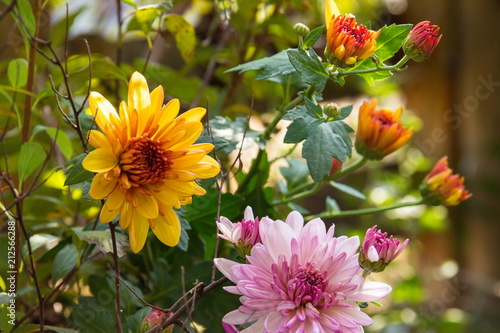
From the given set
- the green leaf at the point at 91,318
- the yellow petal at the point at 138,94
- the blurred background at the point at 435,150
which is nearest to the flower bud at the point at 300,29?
the yellow petal at the point at 138,94

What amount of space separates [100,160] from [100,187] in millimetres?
15

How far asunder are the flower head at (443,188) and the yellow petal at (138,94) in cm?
27

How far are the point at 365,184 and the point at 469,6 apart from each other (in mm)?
485

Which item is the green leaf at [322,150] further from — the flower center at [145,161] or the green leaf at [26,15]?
the green leaf at [26,15]

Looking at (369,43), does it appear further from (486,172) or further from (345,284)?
(486,172)

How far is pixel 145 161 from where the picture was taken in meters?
0.31

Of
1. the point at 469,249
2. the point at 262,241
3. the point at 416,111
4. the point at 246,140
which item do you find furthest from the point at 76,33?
the point at 469,249

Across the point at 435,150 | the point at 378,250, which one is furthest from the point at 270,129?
the point at 435,150

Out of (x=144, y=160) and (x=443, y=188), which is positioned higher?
(x=144, y=160)

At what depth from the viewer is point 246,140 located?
43 cm

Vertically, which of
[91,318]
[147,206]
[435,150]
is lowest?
[435,150]

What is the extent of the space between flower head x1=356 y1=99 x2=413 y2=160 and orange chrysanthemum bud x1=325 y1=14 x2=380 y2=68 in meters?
0.10

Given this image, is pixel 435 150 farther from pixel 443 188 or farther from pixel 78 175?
pixel 78 175

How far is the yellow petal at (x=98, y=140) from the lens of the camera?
300mm
